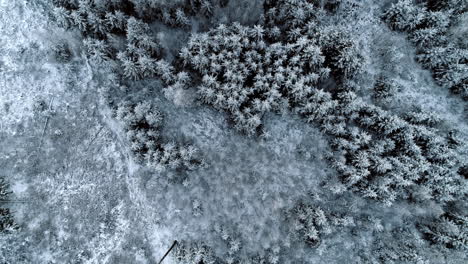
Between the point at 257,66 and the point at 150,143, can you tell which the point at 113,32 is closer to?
the point at 150,143

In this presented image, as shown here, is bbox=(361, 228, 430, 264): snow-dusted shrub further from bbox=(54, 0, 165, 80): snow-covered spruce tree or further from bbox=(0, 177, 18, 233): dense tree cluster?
bbox=(0, 177, 18, 233): dense tree cluster

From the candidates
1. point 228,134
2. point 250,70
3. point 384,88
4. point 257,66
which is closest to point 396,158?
point 384,88

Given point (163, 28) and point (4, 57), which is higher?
point (163, 28)

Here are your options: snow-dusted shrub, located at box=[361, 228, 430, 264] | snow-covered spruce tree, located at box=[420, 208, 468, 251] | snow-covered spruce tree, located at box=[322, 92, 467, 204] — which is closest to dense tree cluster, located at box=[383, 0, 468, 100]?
snow-covered spruce tree, located at box=[322, 92, 467, 204]

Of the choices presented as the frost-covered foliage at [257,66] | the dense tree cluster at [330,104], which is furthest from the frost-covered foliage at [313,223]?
the frost-covered foliage at [257,66]

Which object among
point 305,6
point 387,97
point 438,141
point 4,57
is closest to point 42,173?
point 4,57

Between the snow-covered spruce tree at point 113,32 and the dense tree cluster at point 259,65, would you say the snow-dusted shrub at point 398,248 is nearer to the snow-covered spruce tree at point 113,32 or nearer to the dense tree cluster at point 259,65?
the dense tree cluster at point 259,65

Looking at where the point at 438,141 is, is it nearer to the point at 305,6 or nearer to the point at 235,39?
the point at 305,6
